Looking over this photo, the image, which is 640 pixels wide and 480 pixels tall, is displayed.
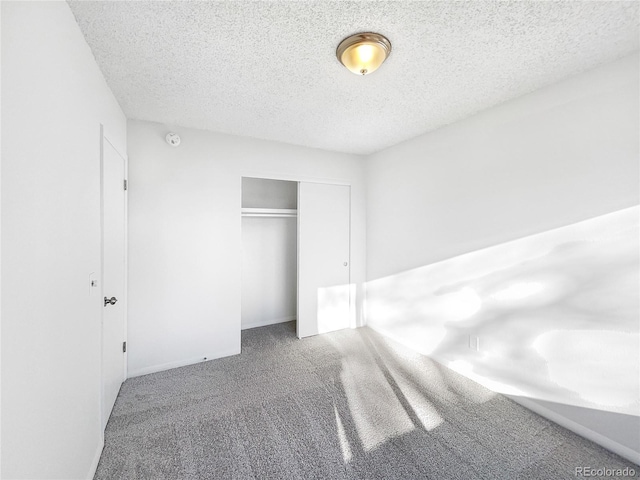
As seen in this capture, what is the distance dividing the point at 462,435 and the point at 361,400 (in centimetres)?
76

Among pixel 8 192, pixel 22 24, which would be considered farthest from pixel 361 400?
pixel 22 24

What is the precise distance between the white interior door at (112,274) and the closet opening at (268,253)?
5.14 feet

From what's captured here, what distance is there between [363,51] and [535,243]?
6.24ft

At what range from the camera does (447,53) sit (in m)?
1.72

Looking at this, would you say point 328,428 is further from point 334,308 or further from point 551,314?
point 334,308

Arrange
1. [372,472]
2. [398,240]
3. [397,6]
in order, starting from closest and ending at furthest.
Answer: [397,6]
[372,472]
[398,240]

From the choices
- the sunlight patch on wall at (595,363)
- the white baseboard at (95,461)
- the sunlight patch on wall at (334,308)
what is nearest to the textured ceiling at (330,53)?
the sunlight patch on wall at (595,363)

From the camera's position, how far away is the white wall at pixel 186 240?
272 cm

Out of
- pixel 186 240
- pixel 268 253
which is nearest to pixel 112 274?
pixel 186 240

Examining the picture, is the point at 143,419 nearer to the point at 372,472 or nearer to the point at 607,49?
the point at 372,472

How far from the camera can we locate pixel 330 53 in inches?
67.2

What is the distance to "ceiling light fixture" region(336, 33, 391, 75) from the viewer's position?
5.06 feet

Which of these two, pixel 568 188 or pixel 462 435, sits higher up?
pixel 568 188

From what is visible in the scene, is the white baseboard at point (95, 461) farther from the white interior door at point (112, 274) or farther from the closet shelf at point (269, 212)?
the closet shelf at point (269, 212)
